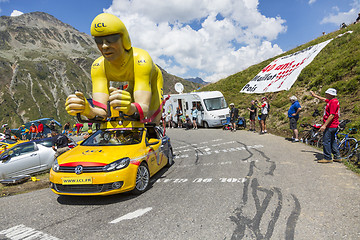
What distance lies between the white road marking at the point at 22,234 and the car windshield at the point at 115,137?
92.5 inches

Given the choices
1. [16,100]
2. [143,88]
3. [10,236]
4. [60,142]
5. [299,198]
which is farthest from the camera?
[16,100]

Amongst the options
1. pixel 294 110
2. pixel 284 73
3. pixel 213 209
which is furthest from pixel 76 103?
pixel 284 73

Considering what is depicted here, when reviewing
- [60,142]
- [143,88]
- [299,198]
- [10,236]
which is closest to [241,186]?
[299,198]

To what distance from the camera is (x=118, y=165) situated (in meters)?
4.78

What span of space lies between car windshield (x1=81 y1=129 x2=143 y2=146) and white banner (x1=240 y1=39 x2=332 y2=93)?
14.4m

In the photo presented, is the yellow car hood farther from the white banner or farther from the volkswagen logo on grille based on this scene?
the white banner

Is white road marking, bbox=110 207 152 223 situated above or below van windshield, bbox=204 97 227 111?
below

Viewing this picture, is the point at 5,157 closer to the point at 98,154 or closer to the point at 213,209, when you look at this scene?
the point at 98,154

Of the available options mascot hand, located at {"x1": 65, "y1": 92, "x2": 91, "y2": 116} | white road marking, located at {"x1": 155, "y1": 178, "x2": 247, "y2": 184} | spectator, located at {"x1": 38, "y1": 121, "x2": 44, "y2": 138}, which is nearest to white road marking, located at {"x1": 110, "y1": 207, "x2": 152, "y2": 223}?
white road marking, located at {"x1": 155, "y1": 178, "x2": 247, "y2": 184}

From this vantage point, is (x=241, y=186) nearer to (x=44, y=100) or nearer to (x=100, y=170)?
(x=100, y=170)

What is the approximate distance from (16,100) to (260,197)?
19008 cm

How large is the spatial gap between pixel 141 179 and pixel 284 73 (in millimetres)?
17809

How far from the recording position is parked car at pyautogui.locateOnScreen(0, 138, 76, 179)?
8109 millimetres

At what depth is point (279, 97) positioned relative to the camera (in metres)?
19.0
